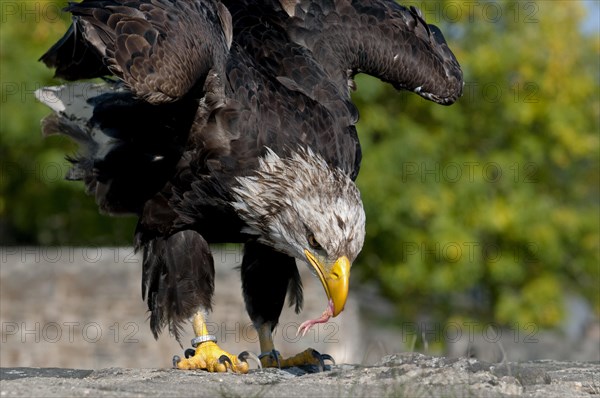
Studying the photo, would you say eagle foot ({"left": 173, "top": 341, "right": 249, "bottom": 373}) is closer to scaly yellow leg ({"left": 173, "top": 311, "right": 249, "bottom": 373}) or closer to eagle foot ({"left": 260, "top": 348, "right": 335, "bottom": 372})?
scaly yellow leg ({"left": 173, "top": 311, "right": 249, "bottom": 373})

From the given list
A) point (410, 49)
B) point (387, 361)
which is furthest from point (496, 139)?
point (387, 361)

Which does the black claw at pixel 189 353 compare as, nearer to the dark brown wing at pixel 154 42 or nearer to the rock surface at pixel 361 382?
the rock surface at pixel 361 382

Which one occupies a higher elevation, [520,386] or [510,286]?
[520,386]

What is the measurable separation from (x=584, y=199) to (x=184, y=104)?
1556cm

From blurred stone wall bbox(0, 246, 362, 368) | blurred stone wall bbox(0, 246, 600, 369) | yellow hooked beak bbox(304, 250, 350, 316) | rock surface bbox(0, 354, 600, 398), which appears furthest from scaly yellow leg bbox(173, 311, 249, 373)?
blurred stone wall bbox(0, 246, 362, 368)

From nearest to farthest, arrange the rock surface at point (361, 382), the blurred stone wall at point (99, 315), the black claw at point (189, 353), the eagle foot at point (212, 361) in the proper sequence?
1. the rock surface at point (361, 382)
2. the eagle foot at point (212, 361)
3. the black claw at point (189, 353)
4. the blurred stone wall at point (99, 315)

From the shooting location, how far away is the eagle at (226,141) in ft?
19.7

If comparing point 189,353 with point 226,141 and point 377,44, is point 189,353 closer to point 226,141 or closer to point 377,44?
point 226,141

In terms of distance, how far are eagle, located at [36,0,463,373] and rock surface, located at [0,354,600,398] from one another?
0.43 metres

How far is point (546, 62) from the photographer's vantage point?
63.8ft

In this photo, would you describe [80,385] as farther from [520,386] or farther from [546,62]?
[546,62]

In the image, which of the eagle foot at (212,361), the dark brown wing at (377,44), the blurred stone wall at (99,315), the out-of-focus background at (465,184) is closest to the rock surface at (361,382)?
the eagle foot at (212,361)

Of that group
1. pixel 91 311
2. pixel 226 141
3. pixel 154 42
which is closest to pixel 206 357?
pixel 226 141

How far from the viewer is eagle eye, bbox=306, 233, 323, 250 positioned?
590 cm
